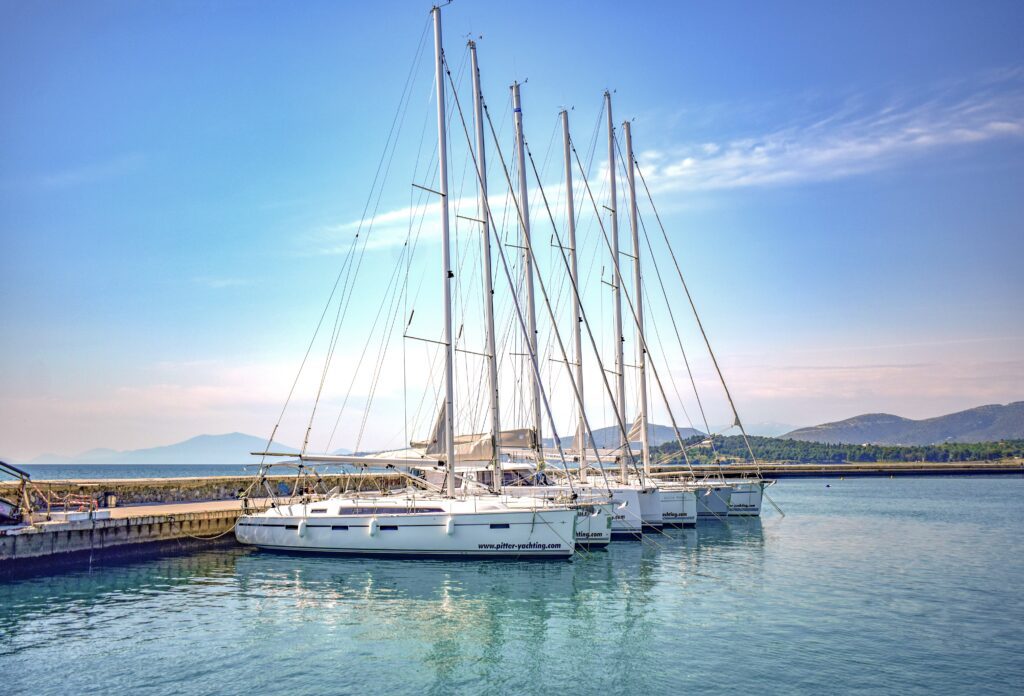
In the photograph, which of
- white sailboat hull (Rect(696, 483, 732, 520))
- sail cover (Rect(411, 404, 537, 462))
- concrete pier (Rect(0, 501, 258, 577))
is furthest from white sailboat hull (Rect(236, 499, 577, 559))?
white sailboat hull (Rect(696, 483, 732, 520))

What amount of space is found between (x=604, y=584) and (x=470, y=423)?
49.4ft

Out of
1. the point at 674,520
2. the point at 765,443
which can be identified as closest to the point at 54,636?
the point at 674,520

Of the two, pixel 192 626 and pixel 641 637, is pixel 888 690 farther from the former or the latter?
pixel 192 626

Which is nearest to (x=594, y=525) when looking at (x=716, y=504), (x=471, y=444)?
(x=471, y=444)

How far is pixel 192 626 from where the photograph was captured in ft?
60.0

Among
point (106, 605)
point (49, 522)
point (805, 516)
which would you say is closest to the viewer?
point (106, 605)

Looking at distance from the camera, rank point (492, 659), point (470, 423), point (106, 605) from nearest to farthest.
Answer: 1. point (492, 659)
2. point (106, 605)
3. point (470, 423)

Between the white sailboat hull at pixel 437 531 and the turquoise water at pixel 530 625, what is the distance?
60 centimetres

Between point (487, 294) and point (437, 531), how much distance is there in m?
11.0

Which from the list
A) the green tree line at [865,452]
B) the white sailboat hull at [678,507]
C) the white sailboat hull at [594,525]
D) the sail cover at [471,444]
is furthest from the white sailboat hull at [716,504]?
the green tree line at [865,452]

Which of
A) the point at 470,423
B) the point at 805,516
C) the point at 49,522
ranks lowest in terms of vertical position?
the point at 805,516

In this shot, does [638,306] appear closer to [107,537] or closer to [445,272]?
[445,272]

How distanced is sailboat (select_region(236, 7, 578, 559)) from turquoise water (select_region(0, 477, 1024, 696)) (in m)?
0.70

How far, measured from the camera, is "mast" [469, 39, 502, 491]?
3033cm
